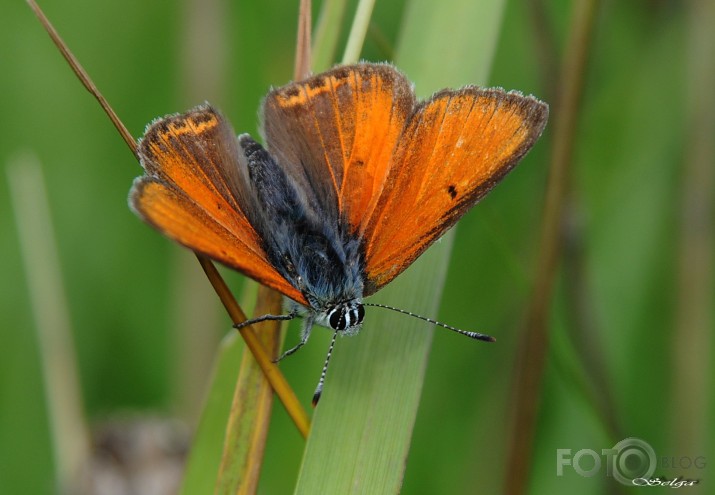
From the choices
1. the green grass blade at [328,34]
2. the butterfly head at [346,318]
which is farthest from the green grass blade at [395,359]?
the green grass blade at [328,34]

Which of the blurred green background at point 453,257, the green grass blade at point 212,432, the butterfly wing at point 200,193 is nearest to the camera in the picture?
the butterfly wing at point 200,193

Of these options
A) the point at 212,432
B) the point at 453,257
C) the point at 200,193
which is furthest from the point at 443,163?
the point at 453,257

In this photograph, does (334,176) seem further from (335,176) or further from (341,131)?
(341,131)

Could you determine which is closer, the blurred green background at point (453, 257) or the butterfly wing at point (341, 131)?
the butterfly wing at point (341, 131)

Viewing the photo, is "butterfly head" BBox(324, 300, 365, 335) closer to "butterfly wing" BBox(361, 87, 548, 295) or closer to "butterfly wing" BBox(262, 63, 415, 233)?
"butterfly wing" BBox(361, 87, 548, 295)

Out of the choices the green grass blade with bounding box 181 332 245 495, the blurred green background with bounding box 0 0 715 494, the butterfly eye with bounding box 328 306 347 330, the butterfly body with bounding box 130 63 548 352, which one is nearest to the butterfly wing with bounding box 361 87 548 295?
the butterfly body with bounding box 130 63 548 352

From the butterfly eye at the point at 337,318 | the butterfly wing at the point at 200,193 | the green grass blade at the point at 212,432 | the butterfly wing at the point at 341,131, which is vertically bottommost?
the green grass blade at the point at 212,432

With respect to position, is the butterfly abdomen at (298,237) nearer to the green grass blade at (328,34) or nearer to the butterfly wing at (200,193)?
the butterfly wing at (200,193)

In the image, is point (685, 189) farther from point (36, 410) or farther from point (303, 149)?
point (36, 410)
